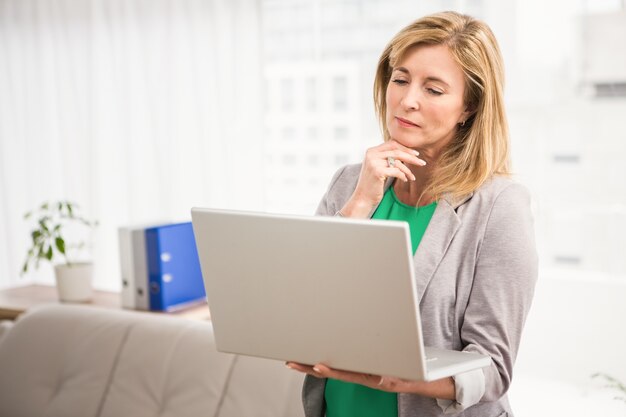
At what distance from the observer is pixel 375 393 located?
1328mm

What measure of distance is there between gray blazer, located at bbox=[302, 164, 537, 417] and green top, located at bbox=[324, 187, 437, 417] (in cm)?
4

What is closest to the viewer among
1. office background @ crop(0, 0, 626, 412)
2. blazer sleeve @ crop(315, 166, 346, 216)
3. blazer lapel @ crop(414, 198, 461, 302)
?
blazer lapel @ crop(414, 198, 461, 302)

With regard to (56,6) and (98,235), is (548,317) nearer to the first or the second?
(98,235)

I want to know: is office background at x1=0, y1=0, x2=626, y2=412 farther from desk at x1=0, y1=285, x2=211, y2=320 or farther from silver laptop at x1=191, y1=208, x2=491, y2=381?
silver laptop at x1=191, y1=208, x2=491, y2=381

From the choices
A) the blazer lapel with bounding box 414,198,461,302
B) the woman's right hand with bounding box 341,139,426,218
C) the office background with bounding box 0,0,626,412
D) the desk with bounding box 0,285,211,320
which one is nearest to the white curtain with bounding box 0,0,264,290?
the office background with bounding box 0,0,626,412

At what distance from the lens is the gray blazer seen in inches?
46.5

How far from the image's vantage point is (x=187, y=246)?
277 centimetres

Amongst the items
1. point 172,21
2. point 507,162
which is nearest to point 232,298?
point 507,162

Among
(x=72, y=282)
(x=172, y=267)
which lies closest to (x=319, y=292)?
(x=172, y=267)

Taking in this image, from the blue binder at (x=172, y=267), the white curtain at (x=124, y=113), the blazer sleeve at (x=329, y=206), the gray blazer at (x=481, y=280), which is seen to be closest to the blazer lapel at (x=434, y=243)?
the gray blazer at (x=481, y=280)

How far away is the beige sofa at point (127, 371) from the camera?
1.84 meters

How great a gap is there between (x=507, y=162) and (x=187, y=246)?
1.67 meters

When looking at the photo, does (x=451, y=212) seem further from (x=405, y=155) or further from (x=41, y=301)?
(x=41, y=301)

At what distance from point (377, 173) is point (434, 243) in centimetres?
A: 18
